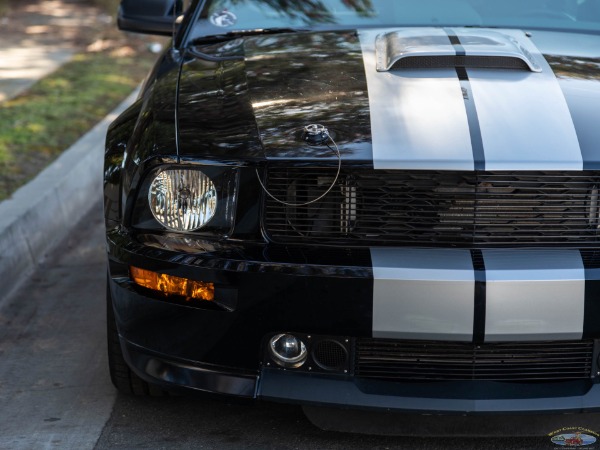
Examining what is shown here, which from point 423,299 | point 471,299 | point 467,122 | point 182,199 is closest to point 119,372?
point 182,199

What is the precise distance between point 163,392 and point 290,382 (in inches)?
27.9

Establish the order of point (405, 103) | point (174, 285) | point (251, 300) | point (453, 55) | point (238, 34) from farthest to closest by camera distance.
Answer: point (238, 34), point (453, 55), point (405, 103), point (174, 285), point (251, 300)

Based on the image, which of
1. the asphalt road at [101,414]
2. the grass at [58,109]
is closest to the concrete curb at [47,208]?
the grass at [58,109]

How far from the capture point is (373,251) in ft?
10.1

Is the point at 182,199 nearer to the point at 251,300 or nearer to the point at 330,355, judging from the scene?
the point at 251,300

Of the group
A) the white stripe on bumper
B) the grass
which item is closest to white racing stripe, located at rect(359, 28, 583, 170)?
the white stripe on bumper

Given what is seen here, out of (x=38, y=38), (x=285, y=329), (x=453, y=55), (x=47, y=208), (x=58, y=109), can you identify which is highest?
(x=453, y=55)

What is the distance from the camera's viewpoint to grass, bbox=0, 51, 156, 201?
6820mm

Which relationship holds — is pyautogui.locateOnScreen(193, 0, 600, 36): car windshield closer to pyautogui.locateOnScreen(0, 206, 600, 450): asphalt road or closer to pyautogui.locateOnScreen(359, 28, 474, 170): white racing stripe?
pyautogui.locateOnScreen(359, 28, 474, 170): white racing stripe

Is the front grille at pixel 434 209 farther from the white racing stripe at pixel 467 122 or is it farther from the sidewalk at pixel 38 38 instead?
the sidewalk at pixel 38 38

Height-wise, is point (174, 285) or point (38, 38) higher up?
point (174, 285)

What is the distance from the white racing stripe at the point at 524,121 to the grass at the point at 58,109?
3275mm

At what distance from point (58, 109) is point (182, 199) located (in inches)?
219

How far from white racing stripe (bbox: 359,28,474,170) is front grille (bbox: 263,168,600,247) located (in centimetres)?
5
